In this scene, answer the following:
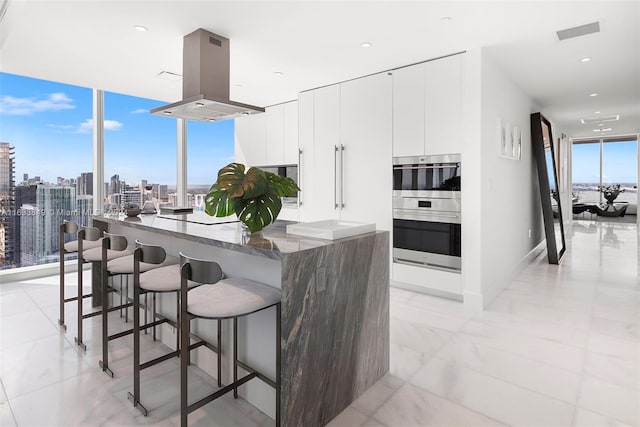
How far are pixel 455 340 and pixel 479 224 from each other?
1176mm

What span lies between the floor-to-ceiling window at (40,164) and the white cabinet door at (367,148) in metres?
3.53

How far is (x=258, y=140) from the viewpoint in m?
5.80

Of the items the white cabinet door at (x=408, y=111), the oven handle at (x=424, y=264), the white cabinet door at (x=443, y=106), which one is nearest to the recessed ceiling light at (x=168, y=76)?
the white cabinet door at (x=408, y=111)

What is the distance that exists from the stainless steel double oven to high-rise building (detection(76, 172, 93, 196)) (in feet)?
13.4

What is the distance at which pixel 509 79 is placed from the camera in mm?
4223

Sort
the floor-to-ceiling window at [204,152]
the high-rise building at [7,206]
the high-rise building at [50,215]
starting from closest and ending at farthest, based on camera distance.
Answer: the high-rise building at [7,206] < the high-rise building at [50,215] < the floor-to-ceiling window at [204,152]

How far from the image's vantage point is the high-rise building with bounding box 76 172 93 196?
4.83m

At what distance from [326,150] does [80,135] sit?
332cm

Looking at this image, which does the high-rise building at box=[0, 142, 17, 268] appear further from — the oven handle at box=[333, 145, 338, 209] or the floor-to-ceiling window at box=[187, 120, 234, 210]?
the oven handle at box=[333, 145, 338, 209]

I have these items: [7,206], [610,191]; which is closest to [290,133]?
[7,206]

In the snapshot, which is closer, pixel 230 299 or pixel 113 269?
pixel 230 299

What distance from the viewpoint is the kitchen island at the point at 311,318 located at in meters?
1.62

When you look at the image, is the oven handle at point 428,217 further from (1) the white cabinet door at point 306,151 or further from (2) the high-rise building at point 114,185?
(2) the high-rise building at point 114,185

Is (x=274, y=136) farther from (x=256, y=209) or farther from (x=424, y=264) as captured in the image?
(x=256, y=209)
